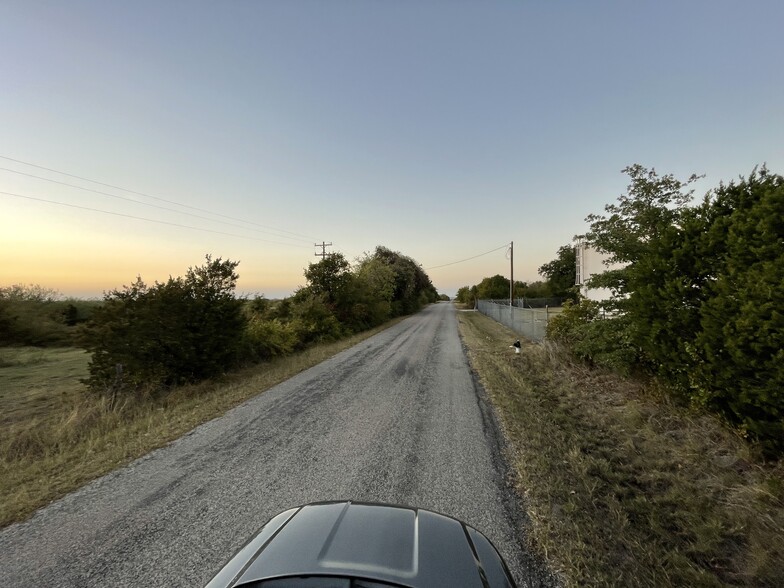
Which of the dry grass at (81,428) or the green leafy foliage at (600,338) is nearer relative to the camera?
the dry grass at (81,428)

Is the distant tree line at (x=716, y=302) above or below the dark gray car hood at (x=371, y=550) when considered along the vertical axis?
above

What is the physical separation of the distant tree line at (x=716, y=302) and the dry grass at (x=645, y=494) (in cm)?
51

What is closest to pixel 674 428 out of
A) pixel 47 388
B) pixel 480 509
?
pixel 480 509

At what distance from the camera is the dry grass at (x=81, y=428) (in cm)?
389

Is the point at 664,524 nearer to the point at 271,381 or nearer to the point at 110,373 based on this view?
the point at 271,381

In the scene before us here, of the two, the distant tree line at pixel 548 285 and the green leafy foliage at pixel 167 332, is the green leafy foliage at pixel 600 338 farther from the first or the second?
the distant tree line at pixel 548 285

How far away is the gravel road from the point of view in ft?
8.66

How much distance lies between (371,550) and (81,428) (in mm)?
6823

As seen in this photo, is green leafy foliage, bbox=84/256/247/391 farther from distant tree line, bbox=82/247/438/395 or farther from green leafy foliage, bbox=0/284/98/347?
green leafy foliage, bbox=0/284/98/347

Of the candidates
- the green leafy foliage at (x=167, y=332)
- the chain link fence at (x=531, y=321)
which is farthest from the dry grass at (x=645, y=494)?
the green leafy foliage at (x=167, y=332)

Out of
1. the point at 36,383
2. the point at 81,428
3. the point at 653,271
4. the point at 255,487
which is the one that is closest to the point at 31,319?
the point at 36,383

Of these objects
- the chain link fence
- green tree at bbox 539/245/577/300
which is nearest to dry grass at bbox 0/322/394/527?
the chain link fence

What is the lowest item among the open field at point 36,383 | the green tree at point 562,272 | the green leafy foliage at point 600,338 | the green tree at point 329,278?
the open field at point 36,383

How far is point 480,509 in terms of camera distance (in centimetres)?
328
